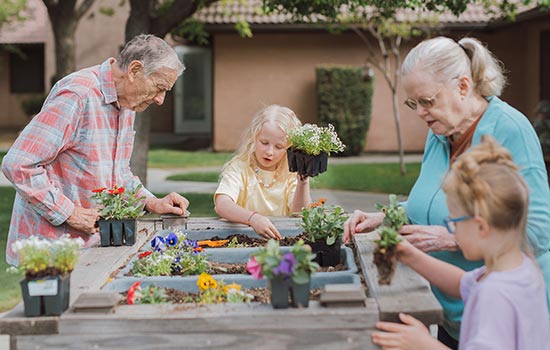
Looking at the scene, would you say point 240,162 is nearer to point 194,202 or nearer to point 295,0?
point 295,0

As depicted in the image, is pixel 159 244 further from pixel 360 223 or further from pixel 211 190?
pixel 211 190

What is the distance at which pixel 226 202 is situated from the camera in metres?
4.14

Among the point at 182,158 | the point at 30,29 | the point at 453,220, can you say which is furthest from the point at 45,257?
the point at 30,29

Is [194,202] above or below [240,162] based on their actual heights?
below

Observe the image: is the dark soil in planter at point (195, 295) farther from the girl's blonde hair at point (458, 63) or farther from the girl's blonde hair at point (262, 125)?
the girl's blonde hair at point (262, 125)

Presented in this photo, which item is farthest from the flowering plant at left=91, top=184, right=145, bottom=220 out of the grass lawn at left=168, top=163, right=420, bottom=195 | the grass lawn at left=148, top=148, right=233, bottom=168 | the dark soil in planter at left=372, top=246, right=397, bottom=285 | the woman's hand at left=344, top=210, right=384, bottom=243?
the grass lawn at left=148, top=148, right=233, bottom=168

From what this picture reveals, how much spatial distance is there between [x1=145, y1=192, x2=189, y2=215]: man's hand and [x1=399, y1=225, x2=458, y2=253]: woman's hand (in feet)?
4.86

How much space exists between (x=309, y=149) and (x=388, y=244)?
1431 mm

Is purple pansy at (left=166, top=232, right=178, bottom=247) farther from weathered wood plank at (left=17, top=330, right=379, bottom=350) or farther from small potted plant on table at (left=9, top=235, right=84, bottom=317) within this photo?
weathered wood plank at (left=17, top=330, right=379, bottom=350)

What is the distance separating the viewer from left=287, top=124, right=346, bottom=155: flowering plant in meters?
3.96

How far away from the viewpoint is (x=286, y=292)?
2.46 meters

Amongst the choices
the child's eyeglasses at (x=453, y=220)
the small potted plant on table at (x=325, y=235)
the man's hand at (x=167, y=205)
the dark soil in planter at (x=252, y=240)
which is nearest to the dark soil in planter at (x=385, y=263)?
the child's eyeglasses at (x=453, y=220)

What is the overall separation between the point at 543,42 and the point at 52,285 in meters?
18.0

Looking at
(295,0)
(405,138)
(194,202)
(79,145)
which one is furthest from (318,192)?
(79,145)
